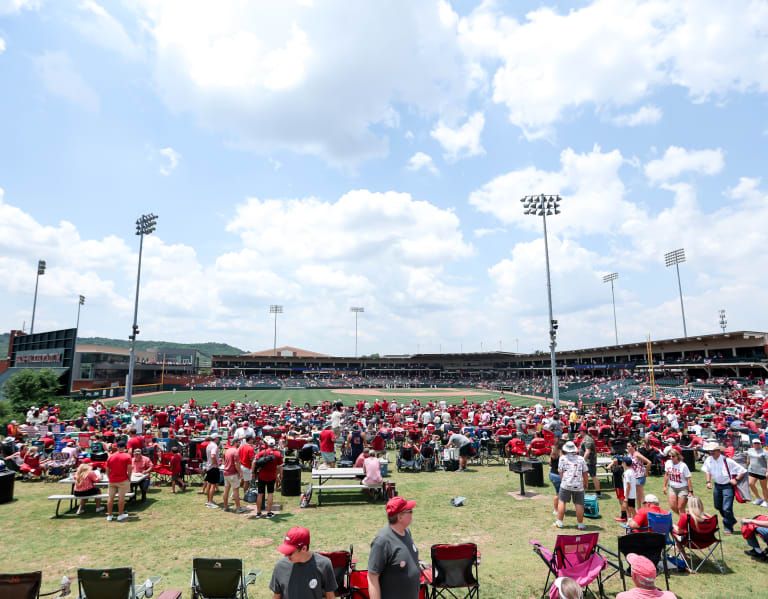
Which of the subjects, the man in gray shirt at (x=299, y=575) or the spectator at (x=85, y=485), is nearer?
the man in gray shirt at (x=299, y=575)

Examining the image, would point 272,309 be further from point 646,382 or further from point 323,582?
point 323,582

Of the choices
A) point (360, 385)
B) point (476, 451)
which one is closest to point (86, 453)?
point (476, 451)

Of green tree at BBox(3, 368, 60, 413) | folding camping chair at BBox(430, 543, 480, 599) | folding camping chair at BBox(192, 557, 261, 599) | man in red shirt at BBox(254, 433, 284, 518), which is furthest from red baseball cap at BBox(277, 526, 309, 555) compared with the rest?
green tree at BBox(3, 368, 60, 413)

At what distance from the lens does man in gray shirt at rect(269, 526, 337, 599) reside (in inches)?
149

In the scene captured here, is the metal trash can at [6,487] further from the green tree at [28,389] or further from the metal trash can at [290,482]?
the green tree at [28,389]

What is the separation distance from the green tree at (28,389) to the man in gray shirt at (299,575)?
31713mm

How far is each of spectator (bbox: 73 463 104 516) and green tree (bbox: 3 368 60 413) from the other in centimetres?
2283

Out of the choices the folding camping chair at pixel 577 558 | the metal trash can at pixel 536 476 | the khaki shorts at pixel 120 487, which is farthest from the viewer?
the metal trash can at pixel 536 476

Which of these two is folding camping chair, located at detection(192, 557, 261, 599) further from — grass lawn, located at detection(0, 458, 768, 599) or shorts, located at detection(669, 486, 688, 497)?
shorts, located at detection(669, 486, 688, 497)

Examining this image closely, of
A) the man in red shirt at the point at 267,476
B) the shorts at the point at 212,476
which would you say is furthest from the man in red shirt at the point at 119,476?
the man in red shirt at the point at 267,476

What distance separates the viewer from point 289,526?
9234 mm

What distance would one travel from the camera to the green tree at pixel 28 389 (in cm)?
2809

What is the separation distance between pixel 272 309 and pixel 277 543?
12663 cm

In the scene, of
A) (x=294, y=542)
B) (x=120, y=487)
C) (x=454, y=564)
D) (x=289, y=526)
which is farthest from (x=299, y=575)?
(x=120, y=487)
